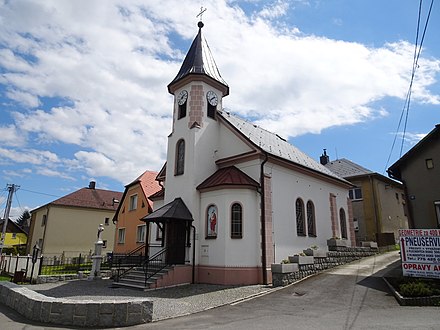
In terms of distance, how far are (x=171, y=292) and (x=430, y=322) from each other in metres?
9.23

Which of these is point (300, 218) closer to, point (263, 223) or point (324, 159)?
point (263, 223)

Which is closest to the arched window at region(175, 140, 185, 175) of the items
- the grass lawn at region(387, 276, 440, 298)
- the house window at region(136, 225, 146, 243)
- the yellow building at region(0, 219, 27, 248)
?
the house window at region(136, 225, 146, 243)

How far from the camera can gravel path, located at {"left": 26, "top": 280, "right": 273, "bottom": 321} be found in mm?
10233

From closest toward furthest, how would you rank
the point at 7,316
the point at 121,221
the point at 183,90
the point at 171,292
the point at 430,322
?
the point at 430,322
the point at 7,316
the point at 171,292
the point at 183,90
the point at 121,221

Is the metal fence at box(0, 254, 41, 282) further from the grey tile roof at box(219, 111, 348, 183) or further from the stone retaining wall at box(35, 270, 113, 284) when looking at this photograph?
the grey tile roof at box(219, 111, 348, 183)

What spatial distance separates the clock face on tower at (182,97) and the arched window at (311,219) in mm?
10072

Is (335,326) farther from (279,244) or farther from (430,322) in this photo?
(279,244)

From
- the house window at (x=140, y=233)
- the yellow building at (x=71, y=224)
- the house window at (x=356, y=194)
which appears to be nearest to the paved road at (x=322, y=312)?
the house window at (x=140, y=233)

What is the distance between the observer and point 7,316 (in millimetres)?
8664

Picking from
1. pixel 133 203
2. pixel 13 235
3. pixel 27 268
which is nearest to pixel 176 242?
pixel 27 268

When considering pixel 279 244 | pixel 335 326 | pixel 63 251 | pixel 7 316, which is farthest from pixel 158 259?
pixel 63 251

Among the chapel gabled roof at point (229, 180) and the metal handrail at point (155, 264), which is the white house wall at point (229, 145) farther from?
the metal handrail at point (155, 264)

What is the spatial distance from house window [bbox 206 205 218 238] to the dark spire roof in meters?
8.03

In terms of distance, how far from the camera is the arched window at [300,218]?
19203mm
